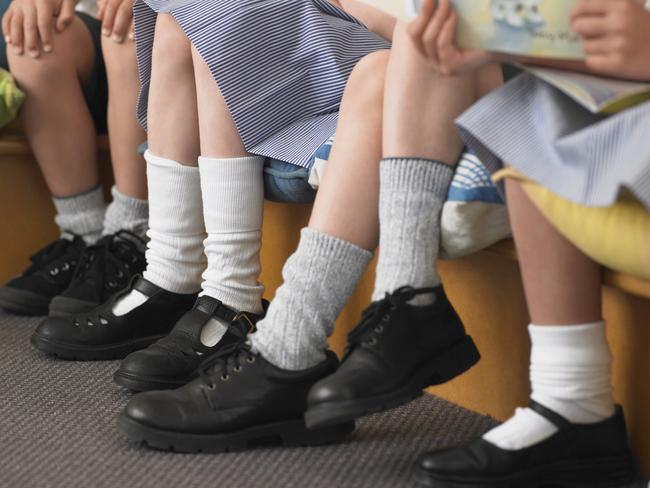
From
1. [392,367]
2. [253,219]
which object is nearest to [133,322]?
[253,219]

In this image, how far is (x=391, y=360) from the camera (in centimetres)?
88

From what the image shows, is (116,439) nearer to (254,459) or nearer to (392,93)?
(254,459)

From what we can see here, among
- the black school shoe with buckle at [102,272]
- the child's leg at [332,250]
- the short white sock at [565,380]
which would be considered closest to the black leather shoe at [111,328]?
the black school shoe with buckle at [102,272]

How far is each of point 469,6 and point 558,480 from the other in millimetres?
394

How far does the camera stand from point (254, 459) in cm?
96

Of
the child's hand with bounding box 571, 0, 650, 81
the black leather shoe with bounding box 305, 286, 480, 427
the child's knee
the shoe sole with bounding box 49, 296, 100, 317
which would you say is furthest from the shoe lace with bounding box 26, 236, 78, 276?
the child's hand with bounding box 571, 0, 650, 81

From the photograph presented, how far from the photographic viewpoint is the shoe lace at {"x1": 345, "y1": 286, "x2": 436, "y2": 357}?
35.1 inches

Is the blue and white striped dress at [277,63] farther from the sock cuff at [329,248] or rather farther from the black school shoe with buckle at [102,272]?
the black school shoe with buckle at [102,272]

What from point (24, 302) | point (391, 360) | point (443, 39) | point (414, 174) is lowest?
point (24, 302)

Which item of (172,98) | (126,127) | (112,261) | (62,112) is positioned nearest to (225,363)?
(172,98)

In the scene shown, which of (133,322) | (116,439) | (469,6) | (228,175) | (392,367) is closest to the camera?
(469,6)

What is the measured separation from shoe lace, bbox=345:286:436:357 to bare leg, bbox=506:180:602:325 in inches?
4.1

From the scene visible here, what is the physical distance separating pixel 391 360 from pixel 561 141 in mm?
241

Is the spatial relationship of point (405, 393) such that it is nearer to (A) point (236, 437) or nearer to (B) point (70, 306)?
(A) point (236, 437)
